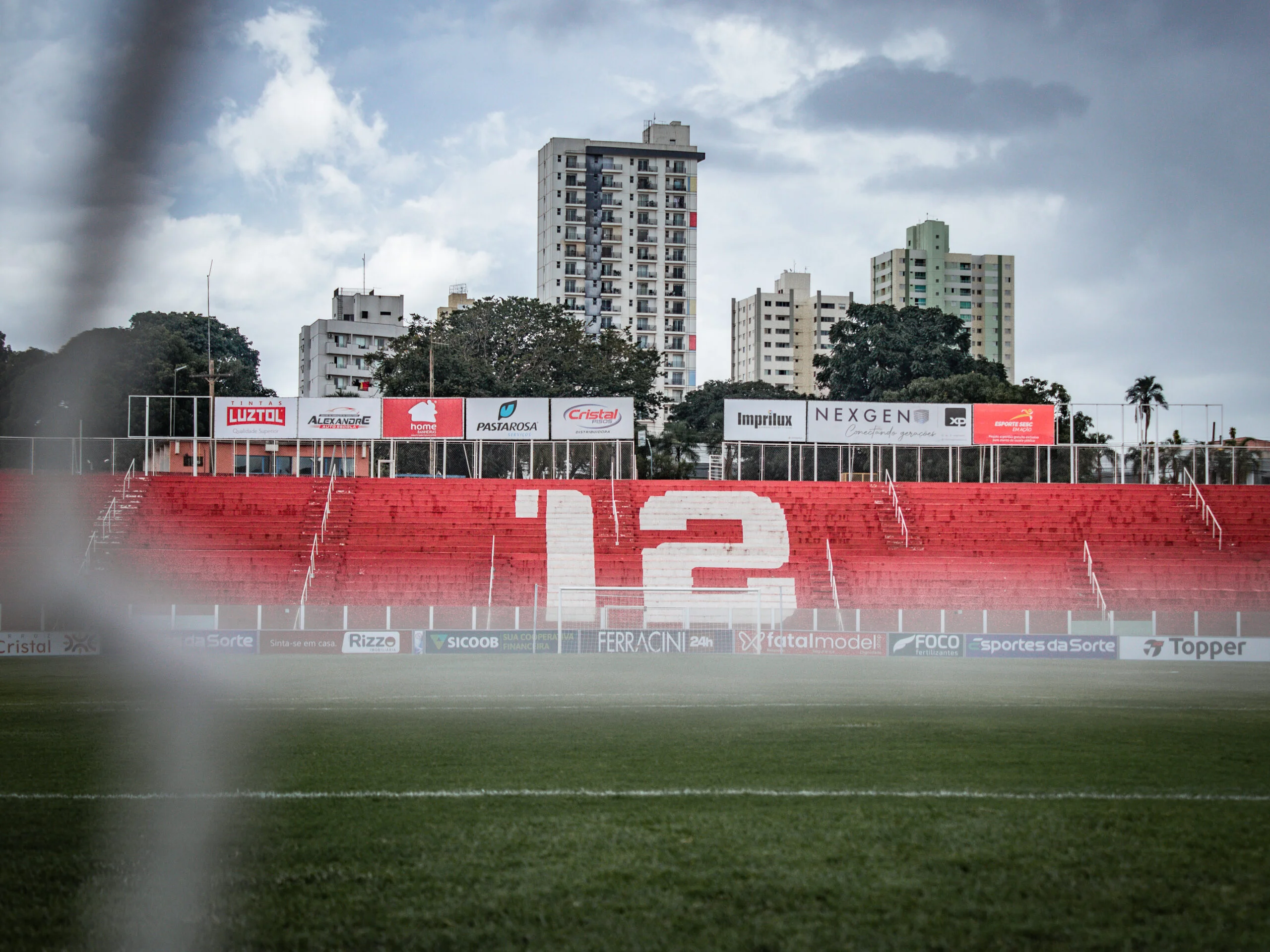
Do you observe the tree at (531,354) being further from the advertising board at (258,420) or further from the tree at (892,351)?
the advertising board at (258,420)

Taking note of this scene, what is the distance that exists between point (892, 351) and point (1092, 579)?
55.3 metres

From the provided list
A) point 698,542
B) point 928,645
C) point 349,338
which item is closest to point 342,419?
point 698,542

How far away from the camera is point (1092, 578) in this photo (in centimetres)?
3547

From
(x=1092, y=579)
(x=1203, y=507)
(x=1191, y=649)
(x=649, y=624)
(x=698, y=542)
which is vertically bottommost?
(x=1191, y=649)

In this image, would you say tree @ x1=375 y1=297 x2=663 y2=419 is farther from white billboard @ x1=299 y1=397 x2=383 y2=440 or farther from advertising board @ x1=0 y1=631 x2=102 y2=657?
advertising board @ x1=0 y1=631 x2=102 y2=657

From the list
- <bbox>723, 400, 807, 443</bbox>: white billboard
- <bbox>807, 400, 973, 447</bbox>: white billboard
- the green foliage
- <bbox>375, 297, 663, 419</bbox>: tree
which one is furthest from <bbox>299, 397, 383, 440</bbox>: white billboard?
the green foliage

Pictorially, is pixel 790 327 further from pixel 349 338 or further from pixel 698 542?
pixel 698 542

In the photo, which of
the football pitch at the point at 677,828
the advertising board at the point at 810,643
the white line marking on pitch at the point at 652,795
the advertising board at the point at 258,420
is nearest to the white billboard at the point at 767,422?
the advertising board at the point at 258,420

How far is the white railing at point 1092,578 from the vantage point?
3328cm

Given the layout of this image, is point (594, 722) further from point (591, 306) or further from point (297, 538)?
point (591, 306)

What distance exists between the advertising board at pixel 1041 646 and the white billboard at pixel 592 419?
20.6m

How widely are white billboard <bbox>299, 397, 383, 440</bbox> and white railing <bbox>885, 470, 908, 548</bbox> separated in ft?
66.8

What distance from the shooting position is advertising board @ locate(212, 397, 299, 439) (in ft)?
158

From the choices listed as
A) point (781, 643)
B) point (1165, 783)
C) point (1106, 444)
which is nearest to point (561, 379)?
point (1106, 444)
